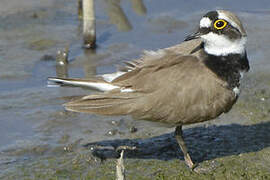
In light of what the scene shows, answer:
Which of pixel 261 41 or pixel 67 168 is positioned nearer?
pixel 67 168

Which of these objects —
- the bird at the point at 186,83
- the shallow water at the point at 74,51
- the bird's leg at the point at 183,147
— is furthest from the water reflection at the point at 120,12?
the bird at the point at 186,83

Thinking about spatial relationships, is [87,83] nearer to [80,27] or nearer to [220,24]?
[220,24]

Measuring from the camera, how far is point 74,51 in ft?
30.9

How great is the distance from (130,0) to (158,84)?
571cm

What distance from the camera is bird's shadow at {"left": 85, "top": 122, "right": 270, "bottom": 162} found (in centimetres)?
629

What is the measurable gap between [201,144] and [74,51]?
11.7ft

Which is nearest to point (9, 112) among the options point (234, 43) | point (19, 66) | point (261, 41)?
point (19, 66)

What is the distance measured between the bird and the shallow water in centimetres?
44

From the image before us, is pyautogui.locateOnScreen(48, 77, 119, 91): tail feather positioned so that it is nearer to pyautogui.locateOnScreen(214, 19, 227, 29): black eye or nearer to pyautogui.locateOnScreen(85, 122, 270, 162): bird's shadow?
pyautogui.locateOnScreen(85, 122, 270, 162): bird's shadow

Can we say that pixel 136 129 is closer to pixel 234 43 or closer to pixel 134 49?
pixel 234 43

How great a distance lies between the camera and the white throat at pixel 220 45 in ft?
19.1

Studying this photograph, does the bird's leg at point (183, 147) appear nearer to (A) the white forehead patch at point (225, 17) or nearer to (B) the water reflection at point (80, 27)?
(A) the white forehead patch at point (225, 17)

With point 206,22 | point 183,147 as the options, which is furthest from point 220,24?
point 183,147

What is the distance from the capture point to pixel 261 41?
9391 mm
